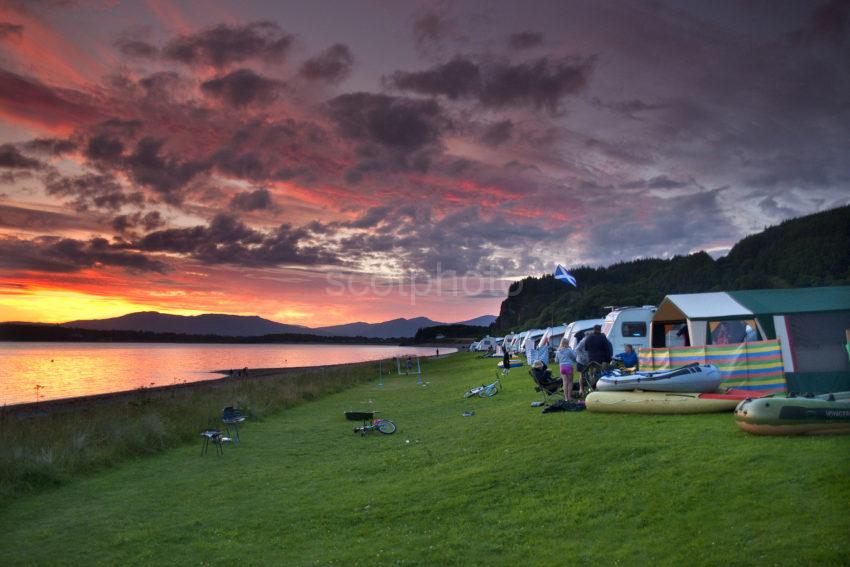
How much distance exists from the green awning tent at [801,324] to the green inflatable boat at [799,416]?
242 inches

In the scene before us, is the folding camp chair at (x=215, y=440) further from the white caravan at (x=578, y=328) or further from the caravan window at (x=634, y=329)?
the white caravan at (x=578, y=328)

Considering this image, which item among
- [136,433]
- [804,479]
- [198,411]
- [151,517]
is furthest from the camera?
[198,411]

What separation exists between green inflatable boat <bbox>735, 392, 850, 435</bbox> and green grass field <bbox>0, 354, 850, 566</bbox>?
301mm

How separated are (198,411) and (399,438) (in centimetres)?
1007

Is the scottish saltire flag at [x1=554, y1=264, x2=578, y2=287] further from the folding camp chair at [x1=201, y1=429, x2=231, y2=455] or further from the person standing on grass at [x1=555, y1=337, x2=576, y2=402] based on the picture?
the folding camp chair at [x1=201, y1=429, x2=231, y2=455]

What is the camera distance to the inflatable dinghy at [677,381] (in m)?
15.5

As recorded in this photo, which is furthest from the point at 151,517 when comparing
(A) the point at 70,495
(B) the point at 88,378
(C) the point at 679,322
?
(B) the point at 88,378

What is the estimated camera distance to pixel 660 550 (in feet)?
24.6

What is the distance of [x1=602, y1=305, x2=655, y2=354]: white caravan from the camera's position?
31.3 meters

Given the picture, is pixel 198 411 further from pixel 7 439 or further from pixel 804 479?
pixel 804 479

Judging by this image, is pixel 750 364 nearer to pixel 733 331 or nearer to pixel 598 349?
pixel 733 331

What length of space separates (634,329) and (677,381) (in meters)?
16.7

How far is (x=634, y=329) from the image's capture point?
3156 cm

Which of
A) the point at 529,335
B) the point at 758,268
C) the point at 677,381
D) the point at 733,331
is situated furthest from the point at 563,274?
the point at 758,268
